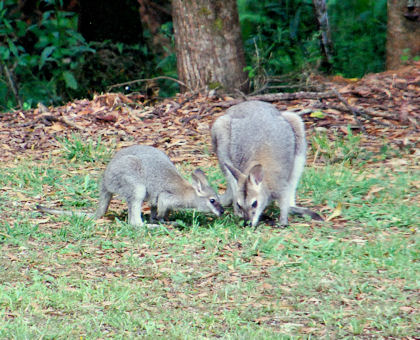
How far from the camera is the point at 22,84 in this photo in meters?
13.0

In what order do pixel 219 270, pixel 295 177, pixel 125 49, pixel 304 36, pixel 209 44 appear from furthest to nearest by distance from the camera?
1. pixel 125 49
2. pixel 304 36
3. pixel 209 44
4. pixel 295 177
5. pixel 219 270

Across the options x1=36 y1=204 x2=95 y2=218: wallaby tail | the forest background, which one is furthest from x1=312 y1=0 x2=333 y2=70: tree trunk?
x1=36 y1=204 x2=95 y2=218: wallaby tail

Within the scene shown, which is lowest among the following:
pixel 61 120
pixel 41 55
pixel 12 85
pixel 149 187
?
pixel 12 85

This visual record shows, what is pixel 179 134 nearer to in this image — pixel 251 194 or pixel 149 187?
pixel 149 187

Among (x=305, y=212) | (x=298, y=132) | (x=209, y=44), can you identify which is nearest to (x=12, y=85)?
(x=209, y=44)

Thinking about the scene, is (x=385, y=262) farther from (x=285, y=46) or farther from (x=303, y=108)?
(x=285, y=46)

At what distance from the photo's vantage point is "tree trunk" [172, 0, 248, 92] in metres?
9.48

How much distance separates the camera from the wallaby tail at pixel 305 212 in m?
5.93

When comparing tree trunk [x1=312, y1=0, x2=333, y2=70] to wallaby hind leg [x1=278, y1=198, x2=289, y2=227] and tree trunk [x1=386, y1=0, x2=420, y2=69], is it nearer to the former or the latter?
tree trunk [x1=386, y1=0, x2=420, y2=69]

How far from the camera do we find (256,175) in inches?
226

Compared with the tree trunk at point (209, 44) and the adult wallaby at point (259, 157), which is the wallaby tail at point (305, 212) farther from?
the tree trunk at point (209, 44)

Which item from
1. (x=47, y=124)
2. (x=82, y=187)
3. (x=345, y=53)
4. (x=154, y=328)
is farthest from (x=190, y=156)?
(x=345, y=53)

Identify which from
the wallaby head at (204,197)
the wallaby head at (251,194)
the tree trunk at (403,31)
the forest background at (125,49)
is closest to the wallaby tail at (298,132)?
the wallaby head at (251,194)

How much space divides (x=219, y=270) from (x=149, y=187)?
1437 mm
